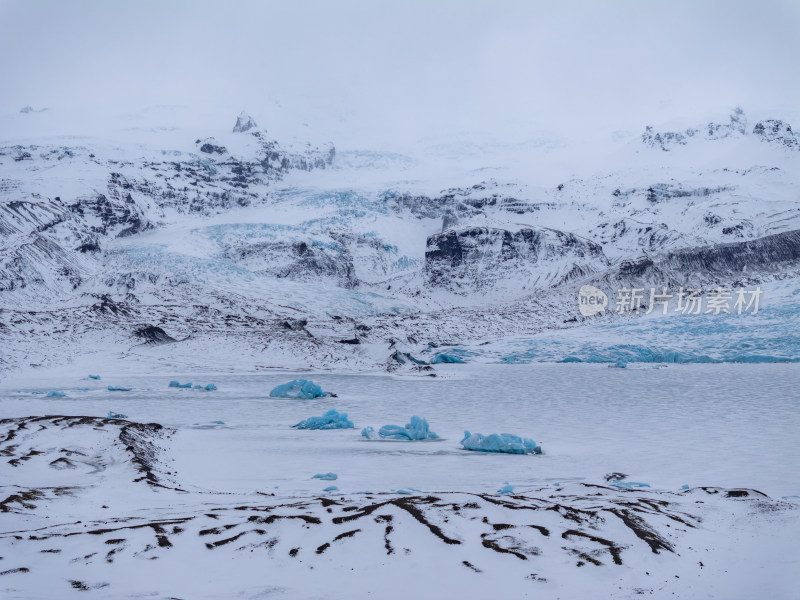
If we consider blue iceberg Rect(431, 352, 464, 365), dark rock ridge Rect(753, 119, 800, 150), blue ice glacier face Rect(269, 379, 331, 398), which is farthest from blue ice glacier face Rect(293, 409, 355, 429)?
dark rock ridge Rect(753, 119, 800, 150)

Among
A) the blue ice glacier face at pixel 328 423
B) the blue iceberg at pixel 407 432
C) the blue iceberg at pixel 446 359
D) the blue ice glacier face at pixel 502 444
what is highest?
the blue ice glacier face at pixel 502 444

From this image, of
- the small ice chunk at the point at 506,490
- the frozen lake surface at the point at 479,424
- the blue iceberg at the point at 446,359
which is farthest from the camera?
the blue iceberg at the point at 446,359

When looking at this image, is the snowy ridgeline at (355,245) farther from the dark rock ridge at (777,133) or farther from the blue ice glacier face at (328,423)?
the blue ice glacier face at (328,423)

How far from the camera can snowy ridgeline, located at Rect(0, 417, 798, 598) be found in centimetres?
529

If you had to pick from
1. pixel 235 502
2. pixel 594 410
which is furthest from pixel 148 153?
pixel 235 502

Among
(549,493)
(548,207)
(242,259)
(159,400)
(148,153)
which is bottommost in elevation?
(159,400)

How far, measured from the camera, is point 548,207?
237ft

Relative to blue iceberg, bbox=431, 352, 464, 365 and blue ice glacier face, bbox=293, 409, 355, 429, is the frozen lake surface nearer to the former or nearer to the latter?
blue ice glacier face, bbox=293, 409, 355, 429

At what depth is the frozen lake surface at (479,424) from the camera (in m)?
9.87

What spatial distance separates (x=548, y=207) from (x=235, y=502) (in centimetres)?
6791

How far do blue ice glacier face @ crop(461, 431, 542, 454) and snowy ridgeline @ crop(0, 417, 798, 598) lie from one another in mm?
3635

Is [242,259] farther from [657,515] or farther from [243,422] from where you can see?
[657,515]

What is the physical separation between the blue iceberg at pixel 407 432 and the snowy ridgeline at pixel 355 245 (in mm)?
16179

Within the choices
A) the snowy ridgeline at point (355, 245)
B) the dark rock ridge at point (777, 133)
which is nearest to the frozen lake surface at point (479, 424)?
the snowy ridgeline at point (355, 245)
